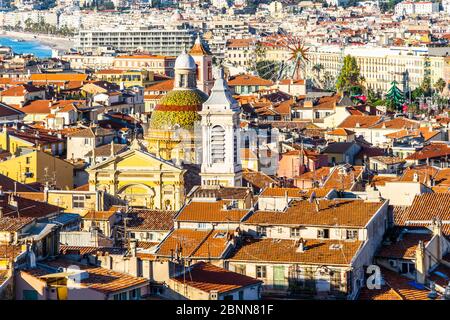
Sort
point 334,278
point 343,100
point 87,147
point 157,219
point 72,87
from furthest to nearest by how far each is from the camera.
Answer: point 72,87, point 343,100, point 87,147, point 157,219, point 334,278

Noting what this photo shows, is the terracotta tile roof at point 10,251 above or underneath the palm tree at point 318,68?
above

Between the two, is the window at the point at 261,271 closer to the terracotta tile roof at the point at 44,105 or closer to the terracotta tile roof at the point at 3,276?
the terracotta tile roof at the point at 3,276

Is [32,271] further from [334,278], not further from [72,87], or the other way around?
[72,87]

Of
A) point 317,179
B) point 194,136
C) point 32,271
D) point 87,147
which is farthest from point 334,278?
point 87,147

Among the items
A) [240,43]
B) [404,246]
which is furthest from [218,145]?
[240,43]

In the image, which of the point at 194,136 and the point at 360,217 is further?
the point at 194,136

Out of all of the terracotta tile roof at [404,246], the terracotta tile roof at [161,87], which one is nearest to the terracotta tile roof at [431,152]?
the terracotta tile roof at [404,246]

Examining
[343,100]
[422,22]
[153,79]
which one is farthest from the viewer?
[422,22]
